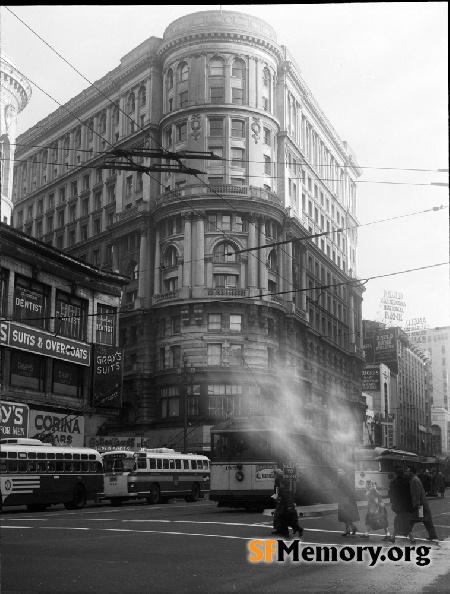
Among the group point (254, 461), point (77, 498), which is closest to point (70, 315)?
point (77, 498)

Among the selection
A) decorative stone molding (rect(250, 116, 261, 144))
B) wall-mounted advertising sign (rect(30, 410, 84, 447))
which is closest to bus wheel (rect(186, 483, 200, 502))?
wall-mounted advertising sign (rect(30, 410, 84, 447))

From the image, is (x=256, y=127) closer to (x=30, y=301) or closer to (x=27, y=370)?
(x=30, y=301)

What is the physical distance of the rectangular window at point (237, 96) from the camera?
64.4 metres

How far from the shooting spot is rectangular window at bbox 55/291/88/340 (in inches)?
1713

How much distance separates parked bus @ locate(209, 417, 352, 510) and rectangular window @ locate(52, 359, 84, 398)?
16.2m

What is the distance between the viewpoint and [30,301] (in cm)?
4175

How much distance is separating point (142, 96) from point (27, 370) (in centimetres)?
3557

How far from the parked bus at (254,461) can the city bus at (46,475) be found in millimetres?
6228

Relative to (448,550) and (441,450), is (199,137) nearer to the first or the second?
(448,550)

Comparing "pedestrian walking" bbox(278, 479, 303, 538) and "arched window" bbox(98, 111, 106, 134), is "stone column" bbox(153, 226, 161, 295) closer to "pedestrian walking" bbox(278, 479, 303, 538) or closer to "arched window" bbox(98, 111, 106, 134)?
"arched window" bbox(98, 111, 106, 134)

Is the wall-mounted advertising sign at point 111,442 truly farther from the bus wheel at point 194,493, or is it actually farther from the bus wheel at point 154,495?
the bus wheel at point 154,495

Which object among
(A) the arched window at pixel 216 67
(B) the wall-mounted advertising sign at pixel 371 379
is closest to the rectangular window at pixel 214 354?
(A) the arched window at pixel 216 67

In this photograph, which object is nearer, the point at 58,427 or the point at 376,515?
the point at 376,515

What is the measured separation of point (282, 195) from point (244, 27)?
44.2 feet
